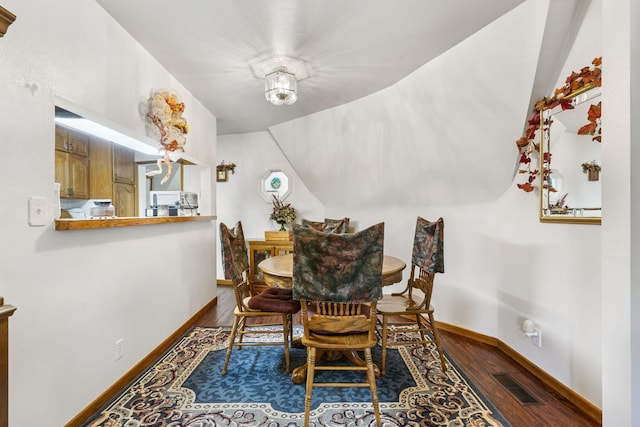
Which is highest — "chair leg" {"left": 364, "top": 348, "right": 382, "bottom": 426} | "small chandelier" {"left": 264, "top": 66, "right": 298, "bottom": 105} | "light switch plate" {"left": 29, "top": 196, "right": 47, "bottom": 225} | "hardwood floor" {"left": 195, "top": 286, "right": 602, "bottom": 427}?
"small chandelier" {"left": 264, "top": 66, "right": 298, "bottom": 105}

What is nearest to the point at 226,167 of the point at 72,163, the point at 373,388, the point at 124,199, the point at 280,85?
the point at 124,199

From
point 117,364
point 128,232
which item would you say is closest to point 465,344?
point 117,364

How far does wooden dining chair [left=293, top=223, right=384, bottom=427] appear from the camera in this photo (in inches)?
55.2

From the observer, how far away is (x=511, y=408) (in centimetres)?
166

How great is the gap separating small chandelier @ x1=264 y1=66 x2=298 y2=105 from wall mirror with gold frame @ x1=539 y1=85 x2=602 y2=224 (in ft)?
5.86

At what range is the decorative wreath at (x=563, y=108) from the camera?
5.02ft

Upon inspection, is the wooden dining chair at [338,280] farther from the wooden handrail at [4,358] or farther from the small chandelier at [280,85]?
the small chandelier at [280,85]

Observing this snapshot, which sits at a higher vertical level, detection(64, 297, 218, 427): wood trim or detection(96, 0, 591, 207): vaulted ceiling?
detection(96, 0, 591, 207): vaulted ceiling

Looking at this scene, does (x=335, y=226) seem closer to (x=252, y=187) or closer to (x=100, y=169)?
(x=252, y=187)

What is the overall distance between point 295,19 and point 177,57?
1057 mm

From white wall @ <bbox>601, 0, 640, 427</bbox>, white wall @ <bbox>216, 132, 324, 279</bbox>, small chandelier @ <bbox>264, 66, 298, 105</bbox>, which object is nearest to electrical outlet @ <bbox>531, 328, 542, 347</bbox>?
white wall @ <bbox>601, 0, 640, 427</bbox>

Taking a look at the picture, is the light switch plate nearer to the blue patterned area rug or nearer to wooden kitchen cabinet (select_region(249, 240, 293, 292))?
the blue patterned area rug

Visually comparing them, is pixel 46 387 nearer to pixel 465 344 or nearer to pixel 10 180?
pixel 10 180

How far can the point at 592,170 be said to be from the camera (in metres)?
1.62
